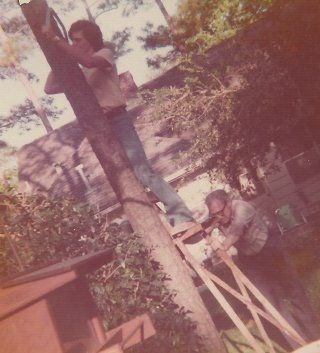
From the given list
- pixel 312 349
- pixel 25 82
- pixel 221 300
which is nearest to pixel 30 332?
pixel 312 349

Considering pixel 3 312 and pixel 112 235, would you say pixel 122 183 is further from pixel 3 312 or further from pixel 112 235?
pixel 3 312

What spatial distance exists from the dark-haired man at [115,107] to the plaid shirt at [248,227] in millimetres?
782

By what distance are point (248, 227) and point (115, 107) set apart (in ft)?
7.95

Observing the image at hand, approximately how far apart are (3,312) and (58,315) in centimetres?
89

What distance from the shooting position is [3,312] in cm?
239

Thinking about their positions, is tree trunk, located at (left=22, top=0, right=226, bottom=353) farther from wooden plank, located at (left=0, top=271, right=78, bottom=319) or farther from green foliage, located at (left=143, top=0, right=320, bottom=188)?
green foliage, located at (left=143, top=0, right=320, bottom=188)

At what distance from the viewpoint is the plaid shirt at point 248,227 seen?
553 cm

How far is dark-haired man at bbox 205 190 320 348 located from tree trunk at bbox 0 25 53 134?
15794 mm

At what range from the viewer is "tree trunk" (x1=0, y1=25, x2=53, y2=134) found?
18312 millimetres

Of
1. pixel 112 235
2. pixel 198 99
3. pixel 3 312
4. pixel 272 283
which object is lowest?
pixel 272 283

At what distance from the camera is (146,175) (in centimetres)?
519

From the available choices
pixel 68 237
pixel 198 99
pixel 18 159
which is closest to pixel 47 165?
pixel 18 159

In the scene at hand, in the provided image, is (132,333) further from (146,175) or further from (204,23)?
(204,23)

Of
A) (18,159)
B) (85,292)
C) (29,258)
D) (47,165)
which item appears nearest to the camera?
(85,292)
